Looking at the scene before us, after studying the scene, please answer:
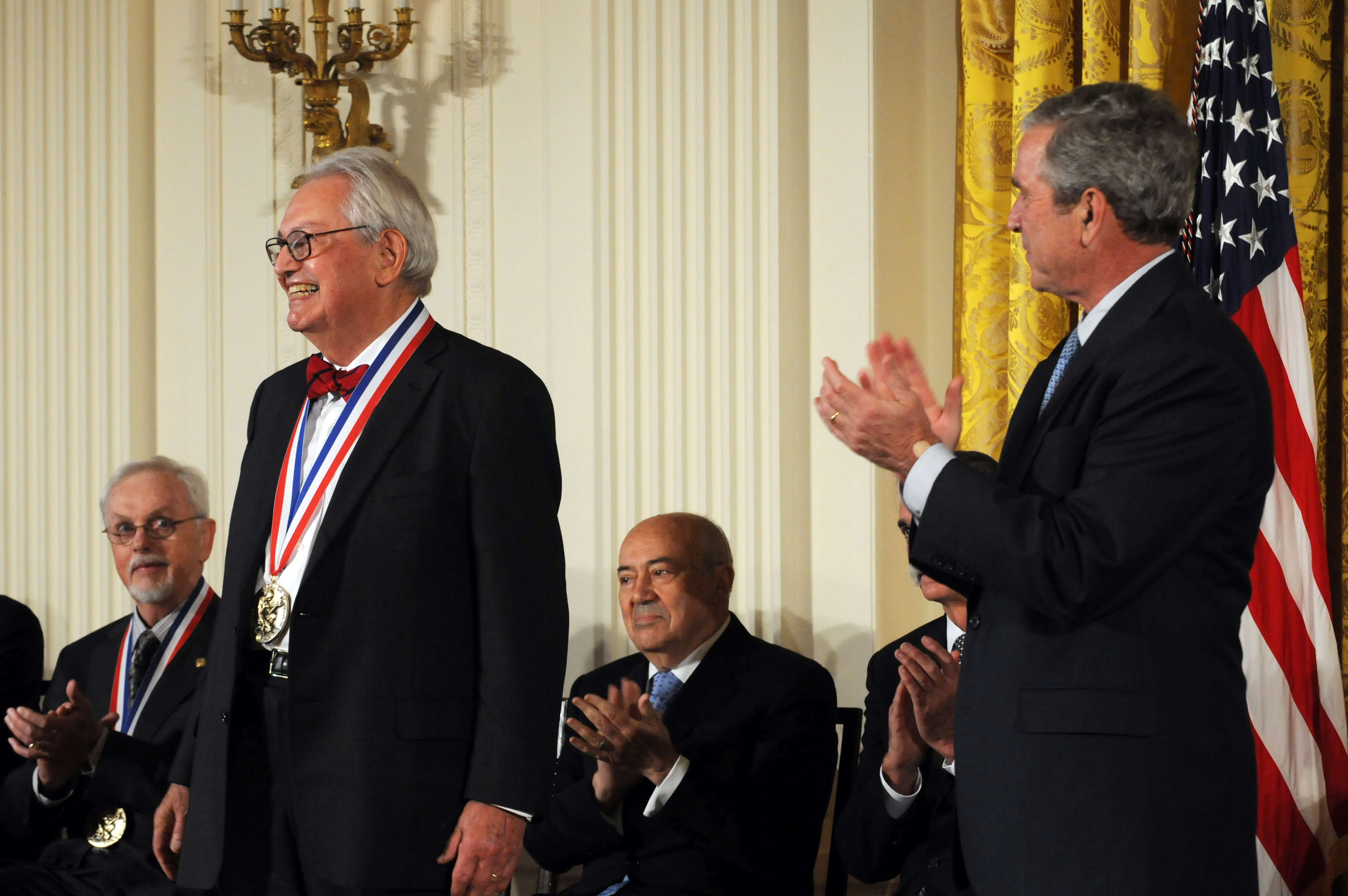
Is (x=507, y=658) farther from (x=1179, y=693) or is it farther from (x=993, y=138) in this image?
(x=993, y=138)

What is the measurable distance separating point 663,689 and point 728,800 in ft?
1.53

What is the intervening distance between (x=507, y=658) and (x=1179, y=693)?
3.40 ft

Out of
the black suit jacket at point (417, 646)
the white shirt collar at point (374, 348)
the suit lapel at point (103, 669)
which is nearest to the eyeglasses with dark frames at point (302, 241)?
the white shirt collar at point (374, 348)

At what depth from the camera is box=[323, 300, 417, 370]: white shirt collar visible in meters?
2.51

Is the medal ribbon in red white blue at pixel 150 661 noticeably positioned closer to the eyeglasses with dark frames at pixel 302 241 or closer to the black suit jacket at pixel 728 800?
the black suit jacket at pixel 728 800

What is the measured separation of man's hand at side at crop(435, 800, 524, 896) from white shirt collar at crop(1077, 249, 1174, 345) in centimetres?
117

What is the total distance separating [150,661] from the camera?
3.91 metres

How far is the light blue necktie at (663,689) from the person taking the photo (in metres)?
3.73

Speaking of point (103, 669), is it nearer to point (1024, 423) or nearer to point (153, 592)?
point (153, 592)

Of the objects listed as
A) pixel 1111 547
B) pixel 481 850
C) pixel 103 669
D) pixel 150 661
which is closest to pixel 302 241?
pixel 481 850

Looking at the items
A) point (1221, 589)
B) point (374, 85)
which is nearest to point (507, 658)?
point (1221, 589)

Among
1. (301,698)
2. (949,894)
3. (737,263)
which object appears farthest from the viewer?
(737,263)

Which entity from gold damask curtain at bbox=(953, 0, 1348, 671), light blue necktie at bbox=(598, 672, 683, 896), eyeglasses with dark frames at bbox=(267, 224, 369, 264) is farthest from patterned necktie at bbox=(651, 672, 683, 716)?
eyeglasses with dark frames at bbox=(267, 224, 369, 264)

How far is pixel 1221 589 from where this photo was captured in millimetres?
1944
